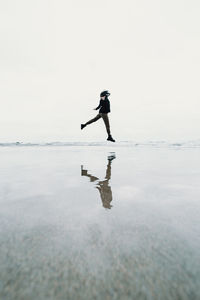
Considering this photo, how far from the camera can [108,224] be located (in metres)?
1.84

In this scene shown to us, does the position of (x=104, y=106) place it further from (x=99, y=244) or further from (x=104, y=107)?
(x=99, y=244)

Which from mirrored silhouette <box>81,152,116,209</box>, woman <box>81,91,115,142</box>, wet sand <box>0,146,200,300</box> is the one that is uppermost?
woman <box>81,91,115,142</box>

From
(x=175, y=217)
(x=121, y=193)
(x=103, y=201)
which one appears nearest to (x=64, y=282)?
(x=175, y=217)

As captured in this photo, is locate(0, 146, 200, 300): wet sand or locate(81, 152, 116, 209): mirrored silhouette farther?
locate(81, 152, 116, 209): mirrored silhouette

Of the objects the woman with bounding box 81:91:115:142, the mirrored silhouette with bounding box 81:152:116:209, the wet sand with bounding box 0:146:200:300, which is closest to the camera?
the wet sand with bounding box 0:146:200:300

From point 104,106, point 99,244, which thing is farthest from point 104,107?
point 99,244

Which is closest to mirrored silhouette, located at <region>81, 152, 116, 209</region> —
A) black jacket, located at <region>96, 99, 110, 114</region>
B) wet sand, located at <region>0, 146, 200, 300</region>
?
wet sand, located at <region>0, 146, 200, 300</region>

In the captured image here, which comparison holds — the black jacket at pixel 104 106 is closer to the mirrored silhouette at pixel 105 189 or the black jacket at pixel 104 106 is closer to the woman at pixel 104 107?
the woman at pixel 104 107

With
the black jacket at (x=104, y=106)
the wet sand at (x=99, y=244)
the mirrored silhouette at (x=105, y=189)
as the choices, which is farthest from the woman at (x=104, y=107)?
the wet sand at (x=99, y=244)

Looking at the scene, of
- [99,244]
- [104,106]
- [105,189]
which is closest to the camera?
[99,244]

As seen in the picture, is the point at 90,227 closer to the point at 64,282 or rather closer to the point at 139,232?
the point at 139,232

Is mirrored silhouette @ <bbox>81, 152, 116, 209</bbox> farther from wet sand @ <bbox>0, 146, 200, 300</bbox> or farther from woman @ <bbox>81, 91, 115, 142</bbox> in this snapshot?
woman @ <bbox>81, 91, 115, 142</bbox>

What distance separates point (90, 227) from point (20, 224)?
54 centimetres

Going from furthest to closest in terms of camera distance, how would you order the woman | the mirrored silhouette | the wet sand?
the woman → the mirrored silhouette → the wet sand
